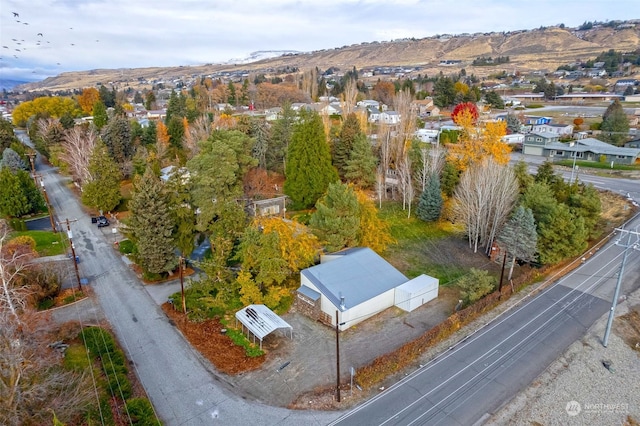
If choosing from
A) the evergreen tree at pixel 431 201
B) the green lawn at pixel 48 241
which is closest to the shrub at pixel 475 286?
the evergreen tree at pixel 431 201

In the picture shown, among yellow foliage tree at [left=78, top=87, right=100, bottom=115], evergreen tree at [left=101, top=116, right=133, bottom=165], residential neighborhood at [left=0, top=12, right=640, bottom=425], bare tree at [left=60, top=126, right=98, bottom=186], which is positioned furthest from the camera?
yellow foliage tree at [left=78, top=87, right=100, bottom=115]

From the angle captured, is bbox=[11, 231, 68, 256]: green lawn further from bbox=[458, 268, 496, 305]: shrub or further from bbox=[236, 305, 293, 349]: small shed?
bbox=[458, 268, 496, 305]: shrub

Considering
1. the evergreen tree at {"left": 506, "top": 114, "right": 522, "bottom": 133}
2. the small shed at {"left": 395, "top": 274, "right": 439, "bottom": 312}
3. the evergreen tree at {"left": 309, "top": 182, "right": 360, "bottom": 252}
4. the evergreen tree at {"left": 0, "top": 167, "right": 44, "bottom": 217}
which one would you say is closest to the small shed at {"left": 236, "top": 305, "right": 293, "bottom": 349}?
the small shed at {"left": 395, "top": 274, "right": 439, "bottom": 312}

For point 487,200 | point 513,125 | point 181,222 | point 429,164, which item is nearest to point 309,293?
point 181,222

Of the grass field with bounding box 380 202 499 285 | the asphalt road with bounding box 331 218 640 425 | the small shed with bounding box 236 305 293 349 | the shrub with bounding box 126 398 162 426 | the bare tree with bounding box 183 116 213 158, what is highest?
the bare tree with bounding box 183 116 213 158

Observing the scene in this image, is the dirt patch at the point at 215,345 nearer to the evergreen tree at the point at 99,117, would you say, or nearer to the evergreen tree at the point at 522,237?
the evergreen tree at the point at 522,237

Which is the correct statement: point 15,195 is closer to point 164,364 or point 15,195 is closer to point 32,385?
point 164,364
